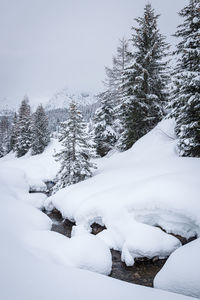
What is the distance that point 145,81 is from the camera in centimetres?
1425

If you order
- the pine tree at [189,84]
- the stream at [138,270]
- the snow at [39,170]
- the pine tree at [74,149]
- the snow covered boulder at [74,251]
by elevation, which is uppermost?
the pine tree at [189,84]

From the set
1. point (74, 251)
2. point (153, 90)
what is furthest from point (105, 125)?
point (74, 251)

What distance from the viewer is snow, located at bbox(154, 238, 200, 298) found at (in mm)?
3719

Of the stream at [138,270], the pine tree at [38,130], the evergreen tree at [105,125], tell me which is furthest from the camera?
the pine tree at [38,130]

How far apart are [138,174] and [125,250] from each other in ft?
13.9

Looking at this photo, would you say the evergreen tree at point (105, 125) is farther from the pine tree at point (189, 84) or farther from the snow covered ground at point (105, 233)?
the pine tree at point (189, 84)

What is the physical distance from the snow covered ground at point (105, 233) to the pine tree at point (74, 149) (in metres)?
1.88

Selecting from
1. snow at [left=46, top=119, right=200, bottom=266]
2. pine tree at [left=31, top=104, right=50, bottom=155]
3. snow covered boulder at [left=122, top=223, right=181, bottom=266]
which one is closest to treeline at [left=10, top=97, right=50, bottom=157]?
pine tree at [left=31, top=104, right=50, bottom=155]

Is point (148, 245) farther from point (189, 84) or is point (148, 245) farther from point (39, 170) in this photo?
point (39, 170)

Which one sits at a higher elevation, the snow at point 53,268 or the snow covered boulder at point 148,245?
the snow at point 53,268

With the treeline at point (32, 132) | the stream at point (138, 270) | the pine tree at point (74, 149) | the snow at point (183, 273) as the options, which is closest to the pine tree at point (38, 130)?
the treeline at point (32, 132)

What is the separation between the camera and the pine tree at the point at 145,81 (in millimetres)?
13938

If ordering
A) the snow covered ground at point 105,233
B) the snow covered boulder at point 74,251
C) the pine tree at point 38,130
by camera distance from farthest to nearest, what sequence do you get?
1. the pine tree at point 38,130
2. the snow covered boulder at point 74,251
3. the snow covered ground at point 105,233

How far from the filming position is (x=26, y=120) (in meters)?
34.7
